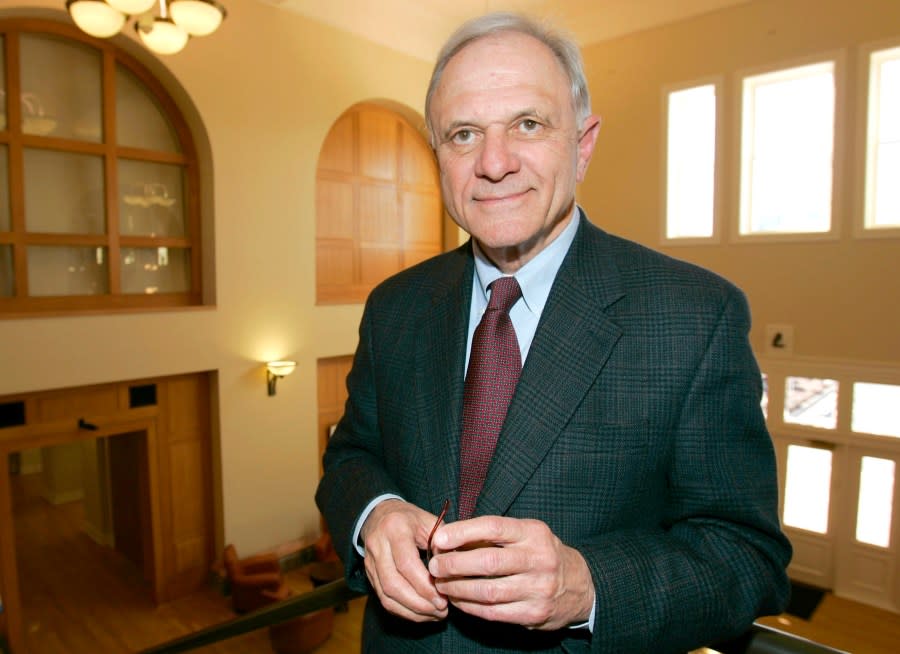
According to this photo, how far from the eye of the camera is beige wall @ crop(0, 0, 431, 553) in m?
6.61

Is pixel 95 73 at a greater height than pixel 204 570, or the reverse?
pixel 95 73

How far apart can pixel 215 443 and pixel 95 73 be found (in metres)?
4.32

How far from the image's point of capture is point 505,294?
130cm

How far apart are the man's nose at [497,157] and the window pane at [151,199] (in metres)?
6.65

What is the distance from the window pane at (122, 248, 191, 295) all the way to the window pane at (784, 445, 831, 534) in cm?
867

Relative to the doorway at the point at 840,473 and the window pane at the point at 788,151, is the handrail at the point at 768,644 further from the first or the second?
the window pane at the point at 788,151

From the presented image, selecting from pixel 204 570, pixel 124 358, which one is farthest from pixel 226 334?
pixel 204 570

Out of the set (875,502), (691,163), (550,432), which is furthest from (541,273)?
(875,502)

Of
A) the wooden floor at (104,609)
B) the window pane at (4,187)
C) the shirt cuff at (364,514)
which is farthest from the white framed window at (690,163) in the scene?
the shirt cuff at (364,514)

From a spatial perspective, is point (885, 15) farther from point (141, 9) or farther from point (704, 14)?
point (141, 9)

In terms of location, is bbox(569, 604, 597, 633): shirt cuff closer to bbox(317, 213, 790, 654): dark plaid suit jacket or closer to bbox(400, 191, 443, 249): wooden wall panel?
bbox(317, 213, 790, 654): dark plaid suit jacket

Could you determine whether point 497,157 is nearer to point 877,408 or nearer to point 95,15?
point 95,15

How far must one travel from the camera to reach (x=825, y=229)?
8148mm

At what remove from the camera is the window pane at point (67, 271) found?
604 centimetres
